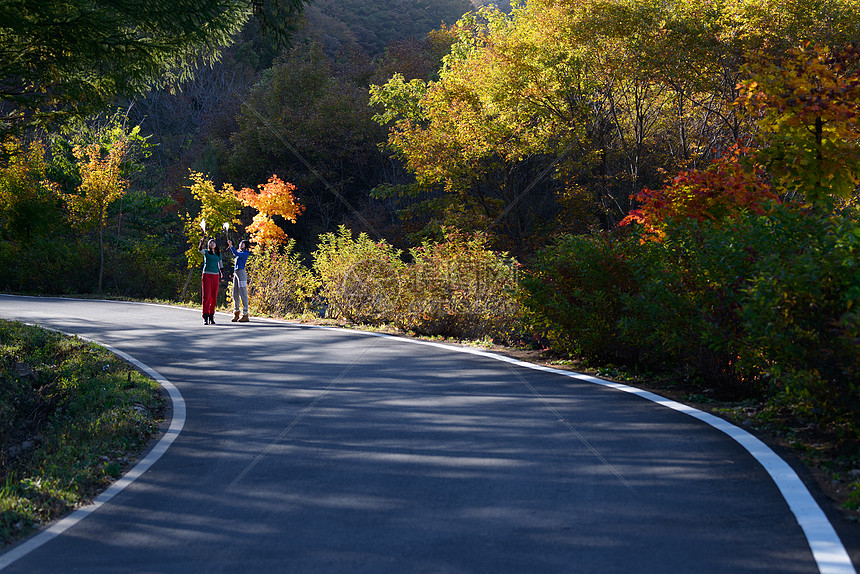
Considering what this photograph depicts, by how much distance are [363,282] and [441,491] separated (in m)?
12.0

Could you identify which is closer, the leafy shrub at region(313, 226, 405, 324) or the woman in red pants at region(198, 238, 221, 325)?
the leafy shrub at region(313, 226, 405, 324)

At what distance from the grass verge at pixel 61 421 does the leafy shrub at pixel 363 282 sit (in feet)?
20.2

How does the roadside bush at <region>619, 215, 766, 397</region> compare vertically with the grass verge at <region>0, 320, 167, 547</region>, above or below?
above

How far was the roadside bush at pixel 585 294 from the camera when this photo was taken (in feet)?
34.4

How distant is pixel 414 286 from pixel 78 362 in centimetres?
636

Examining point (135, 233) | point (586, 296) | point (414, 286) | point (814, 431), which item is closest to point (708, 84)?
point (414, 286)

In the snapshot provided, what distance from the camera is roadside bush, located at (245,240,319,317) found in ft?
67.6

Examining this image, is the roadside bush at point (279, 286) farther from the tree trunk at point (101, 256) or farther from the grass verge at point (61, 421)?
the tree trunk at point (101, 256)

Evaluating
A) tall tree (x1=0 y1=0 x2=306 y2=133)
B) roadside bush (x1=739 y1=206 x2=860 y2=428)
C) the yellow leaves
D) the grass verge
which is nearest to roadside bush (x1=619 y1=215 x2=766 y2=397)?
roadside bush (x1=739 y1=206 x2=860 y2=428)

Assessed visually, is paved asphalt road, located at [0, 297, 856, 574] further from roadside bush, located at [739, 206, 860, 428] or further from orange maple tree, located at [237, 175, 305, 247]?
orange maple tree, located at [237, 175, 305, 247]

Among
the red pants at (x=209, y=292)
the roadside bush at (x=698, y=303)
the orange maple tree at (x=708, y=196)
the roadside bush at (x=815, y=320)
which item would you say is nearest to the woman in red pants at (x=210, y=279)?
the red pants at (x=209, y=292)

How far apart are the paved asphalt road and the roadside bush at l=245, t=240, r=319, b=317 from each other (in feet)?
35.3

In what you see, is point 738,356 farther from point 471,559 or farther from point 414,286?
point 414,286

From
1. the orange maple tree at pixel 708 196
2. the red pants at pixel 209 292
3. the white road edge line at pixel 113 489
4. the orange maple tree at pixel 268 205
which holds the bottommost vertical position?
the white road edge line at pixel 113 489
